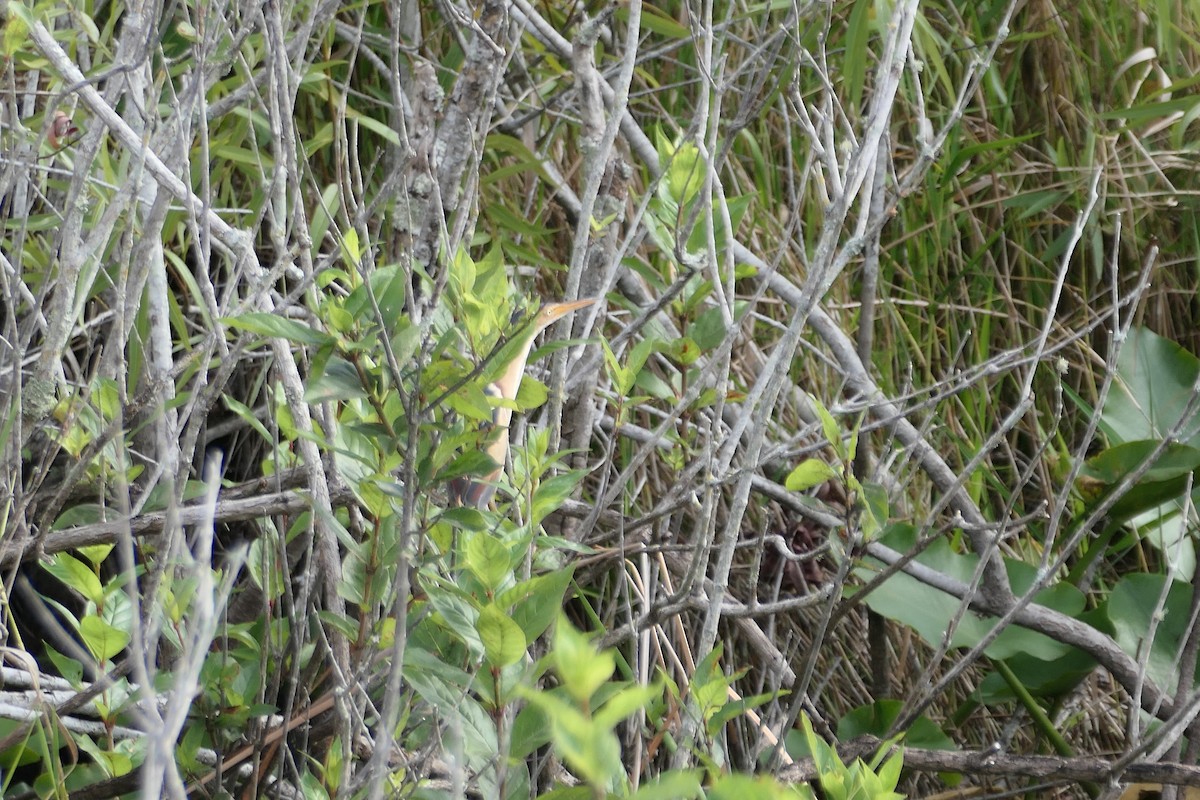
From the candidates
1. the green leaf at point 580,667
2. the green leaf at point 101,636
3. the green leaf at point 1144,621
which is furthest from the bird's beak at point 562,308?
the green leaf at point 1144,621

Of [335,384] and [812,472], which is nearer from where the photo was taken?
[335,384]

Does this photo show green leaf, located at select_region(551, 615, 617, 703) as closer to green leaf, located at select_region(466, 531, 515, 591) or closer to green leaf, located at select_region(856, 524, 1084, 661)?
green leaf, located at select_region(466, 531, 515, 591)

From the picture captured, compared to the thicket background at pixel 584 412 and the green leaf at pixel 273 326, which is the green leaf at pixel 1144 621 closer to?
the thicket background at pixel 584 412

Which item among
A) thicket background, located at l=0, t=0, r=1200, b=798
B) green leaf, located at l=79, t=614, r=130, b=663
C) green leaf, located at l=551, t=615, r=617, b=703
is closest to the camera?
green leaf, located at l=551, t=615, r=617, b=703

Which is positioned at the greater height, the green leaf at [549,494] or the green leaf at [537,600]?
the green leaf at [537,600]

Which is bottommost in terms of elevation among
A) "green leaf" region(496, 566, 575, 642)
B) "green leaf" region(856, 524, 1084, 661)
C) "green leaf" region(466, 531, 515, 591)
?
"green leaf" region(856, 524, 1084, 661)

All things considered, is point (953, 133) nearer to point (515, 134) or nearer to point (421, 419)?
point (515, 134)

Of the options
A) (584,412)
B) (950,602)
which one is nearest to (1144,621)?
(950,602)

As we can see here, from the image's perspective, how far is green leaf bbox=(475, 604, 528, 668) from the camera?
688 millimetres

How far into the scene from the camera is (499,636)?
0.69 metres

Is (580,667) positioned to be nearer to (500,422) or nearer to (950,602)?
(500,422)

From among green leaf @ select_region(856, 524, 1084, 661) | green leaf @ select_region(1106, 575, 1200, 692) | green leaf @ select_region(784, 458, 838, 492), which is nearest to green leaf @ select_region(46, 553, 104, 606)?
green leaf @ select_region(784, 458, 838, 492)

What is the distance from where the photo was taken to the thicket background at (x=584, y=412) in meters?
0.83

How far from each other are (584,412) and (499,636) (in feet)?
1.84
